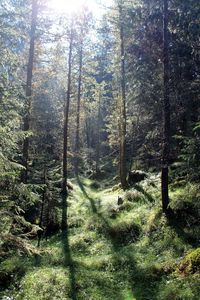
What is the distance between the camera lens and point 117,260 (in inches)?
605

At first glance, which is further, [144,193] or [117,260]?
[144,193]

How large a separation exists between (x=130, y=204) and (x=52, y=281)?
8.29m

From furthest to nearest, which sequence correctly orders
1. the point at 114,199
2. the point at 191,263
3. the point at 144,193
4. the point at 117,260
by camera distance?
the point at 114,199
the point at 144,193
the point at 117,260
the point at 191,263

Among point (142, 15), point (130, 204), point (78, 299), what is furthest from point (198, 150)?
point (142, 15)

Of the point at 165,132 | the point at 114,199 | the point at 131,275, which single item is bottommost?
the point at 131,275

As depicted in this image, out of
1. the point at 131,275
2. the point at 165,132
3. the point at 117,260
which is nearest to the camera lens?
the point at 131,275

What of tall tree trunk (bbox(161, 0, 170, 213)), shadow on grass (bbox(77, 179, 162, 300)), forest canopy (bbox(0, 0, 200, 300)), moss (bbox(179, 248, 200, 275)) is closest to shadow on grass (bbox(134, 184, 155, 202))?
forest canopy (bbox(0, 0, 200, 300))

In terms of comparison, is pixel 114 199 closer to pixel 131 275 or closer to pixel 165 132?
pixel 165 132

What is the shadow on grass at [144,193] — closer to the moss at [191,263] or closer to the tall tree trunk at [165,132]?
the tall tree trunk at [165,132]

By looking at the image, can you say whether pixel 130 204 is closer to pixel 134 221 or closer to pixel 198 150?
pixel 134 221

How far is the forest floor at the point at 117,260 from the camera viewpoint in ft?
42.2

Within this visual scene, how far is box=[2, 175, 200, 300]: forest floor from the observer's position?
1285 centimetres

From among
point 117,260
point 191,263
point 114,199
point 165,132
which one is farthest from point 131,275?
point 114,199

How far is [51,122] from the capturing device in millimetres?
36031
